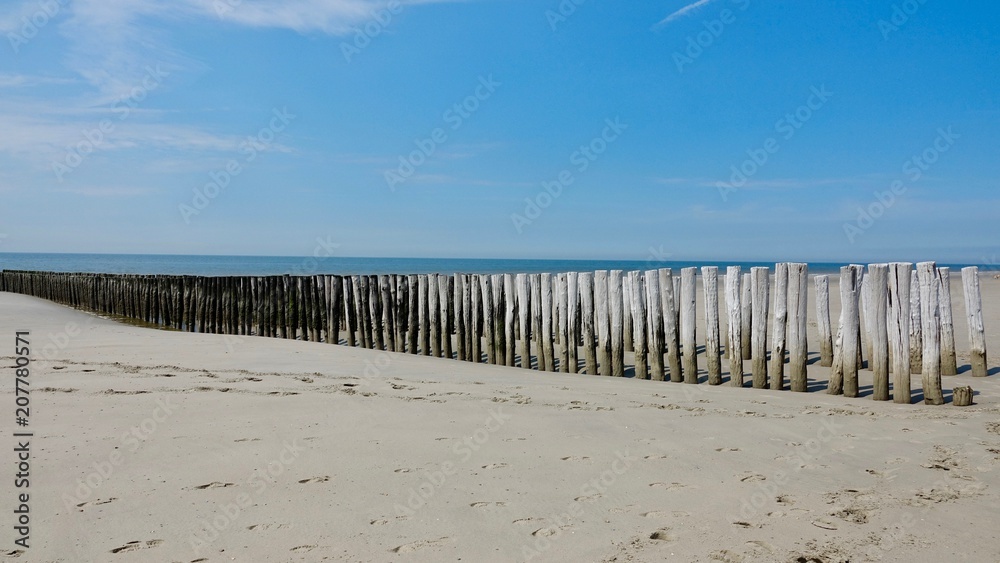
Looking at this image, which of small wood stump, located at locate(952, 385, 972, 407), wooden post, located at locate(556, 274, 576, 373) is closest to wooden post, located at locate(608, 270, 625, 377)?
wooden post, located at locate(556, 274, 576, 373)

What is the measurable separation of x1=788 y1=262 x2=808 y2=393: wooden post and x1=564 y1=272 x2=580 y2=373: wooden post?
96.5 inches

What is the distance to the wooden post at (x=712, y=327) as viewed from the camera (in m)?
7.04

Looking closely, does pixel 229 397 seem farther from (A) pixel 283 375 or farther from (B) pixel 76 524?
(B) pixel 76 524

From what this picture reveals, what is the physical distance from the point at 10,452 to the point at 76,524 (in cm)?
144

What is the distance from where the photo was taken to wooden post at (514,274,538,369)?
8.45 m

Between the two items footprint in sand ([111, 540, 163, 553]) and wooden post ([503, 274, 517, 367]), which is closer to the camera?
footprint in sand ([111, 540, 163, 553])


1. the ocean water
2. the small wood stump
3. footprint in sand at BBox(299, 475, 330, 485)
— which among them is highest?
the ocean water

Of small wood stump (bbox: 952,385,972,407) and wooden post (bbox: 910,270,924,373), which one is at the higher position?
wooden post (bbox: 910,270,924,373)

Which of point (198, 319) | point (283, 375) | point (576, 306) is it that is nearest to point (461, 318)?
point (576, 306)

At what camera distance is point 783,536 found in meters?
2.98

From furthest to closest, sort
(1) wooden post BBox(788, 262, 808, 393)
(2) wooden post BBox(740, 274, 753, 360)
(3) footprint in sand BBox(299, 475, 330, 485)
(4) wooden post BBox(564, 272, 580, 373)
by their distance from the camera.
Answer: (4) wooden post BBox(564, 272, 580, 373), (2) wooden post BBox(740, 274, 753, 360), (1) wooden post BBox(788, 262, 808, 393), (3) footprint in sand BBox(299, 475, 330, 485)

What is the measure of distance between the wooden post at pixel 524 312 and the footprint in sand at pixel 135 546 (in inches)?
232

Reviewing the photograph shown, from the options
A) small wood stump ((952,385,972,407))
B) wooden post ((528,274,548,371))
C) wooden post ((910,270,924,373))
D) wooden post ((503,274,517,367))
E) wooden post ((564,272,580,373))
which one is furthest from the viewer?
wooden post ((503,274,517,367))

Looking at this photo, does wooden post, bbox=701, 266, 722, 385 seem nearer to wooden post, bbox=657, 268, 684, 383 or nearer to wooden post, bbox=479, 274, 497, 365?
wooden post, bbox=657, 268, 684, 383
